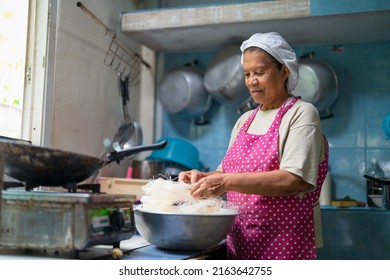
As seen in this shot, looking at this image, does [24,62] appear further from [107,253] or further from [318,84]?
[318,84]

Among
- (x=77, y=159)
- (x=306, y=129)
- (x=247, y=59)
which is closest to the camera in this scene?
(x=77, y=159)

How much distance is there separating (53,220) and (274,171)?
64 centimetres

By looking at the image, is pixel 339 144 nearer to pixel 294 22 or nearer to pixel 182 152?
pixel 294 22

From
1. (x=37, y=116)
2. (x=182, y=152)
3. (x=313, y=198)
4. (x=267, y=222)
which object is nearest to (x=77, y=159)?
(x=267, y=222)

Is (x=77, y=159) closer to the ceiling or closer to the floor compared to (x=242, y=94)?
closer to the floor

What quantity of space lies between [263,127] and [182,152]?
3.93 ft

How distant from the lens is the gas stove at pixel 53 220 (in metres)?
0.96

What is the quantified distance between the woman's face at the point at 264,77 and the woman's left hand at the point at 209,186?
377 millimetres

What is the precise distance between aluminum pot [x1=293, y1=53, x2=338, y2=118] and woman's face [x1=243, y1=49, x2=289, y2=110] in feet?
3.63

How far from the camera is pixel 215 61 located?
8.96 ft

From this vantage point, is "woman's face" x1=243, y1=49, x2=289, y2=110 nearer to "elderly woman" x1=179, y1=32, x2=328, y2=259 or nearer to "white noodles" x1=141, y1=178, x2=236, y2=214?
"elderly woman" x1=179, y1=32, x2=328, y2=259

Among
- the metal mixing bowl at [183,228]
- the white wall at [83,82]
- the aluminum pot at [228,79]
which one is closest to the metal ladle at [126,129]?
the white wall at [83,82]

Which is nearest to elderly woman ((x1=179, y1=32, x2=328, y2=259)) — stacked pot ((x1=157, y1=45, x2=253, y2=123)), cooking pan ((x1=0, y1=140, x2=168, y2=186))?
cooking pan ((x1=0, y1=140, x2=168, y2=186))

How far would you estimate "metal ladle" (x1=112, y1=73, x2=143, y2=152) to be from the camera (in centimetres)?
253
